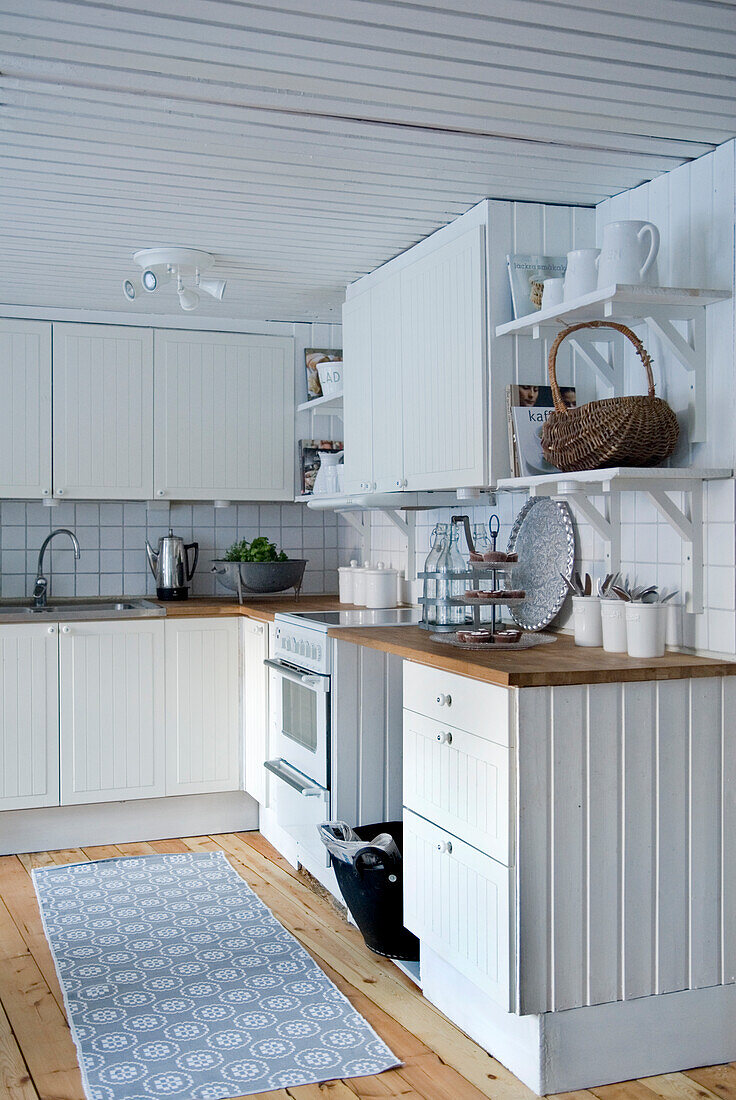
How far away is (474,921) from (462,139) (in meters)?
1.88

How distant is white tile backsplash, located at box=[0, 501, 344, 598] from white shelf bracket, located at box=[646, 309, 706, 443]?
2802mm

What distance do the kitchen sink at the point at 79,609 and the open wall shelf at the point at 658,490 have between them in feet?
6.68

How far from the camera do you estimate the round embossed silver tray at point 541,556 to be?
323 centimetres

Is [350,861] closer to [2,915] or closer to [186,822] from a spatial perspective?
[2,915]

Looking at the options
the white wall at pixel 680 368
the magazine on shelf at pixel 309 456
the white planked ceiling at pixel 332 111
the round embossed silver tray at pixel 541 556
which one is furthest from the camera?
the magazine on shelf at pixel 309 456

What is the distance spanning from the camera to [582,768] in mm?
2381

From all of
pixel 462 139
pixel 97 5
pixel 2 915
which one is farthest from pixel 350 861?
pixel 97 5

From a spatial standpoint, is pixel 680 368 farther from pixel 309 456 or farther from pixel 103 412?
pixel 103 412

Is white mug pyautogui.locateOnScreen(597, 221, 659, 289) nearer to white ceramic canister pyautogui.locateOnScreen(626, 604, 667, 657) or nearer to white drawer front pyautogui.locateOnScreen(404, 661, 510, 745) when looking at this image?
white ceramic canister pyautogui.locateOnScreen(626, 604, 667, 657)

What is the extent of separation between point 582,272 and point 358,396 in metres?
1.44

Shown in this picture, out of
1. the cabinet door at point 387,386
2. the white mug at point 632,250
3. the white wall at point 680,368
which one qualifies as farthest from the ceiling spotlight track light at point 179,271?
the white mug at point 632,250

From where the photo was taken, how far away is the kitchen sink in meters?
4.24

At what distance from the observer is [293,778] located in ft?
12.1

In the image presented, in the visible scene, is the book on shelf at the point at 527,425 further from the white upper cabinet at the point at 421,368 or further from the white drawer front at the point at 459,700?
the white drawer front at the point at 459,700
